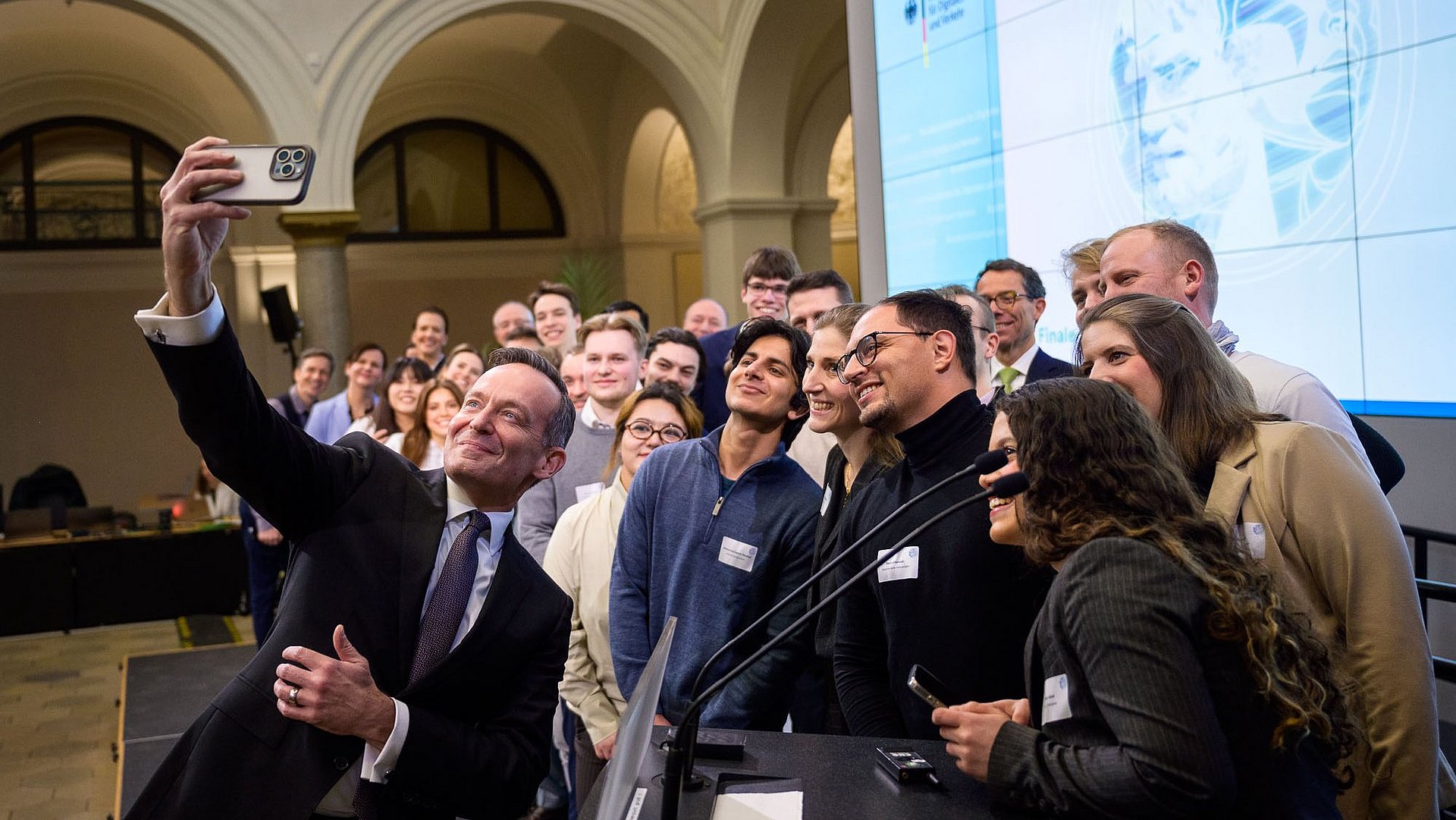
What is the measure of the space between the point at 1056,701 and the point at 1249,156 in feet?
7.93

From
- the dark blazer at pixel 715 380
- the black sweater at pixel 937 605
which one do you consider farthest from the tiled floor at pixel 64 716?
the black sweater at pixel 937 605

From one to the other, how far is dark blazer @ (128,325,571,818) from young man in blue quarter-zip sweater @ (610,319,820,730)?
2.09ft

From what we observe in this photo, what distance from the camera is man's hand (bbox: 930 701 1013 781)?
1432 millimetres


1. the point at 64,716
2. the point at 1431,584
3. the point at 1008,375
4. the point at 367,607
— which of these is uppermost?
the point at 1008,375

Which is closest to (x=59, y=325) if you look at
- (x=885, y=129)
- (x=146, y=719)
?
(x=146, y=719)

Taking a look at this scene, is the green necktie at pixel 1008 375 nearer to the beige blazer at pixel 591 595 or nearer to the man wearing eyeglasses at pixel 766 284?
the man wearing eyeglasses at pixel 766 284

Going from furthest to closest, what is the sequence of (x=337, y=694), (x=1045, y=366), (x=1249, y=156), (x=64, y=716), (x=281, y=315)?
(x=281, y=315) → (x=64, y=716) → (x=1045, y=366) → (x=1249, y=156) → (x=337, y=694)

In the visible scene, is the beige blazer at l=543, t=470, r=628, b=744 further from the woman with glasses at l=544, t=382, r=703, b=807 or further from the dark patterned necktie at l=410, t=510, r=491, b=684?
the dark patterned necktie at l=410, t=510, r=491, b=684

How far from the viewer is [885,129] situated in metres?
4.97

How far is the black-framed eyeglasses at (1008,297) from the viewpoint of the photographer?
3736 mm

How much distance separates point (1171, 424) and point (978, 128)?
106 inches

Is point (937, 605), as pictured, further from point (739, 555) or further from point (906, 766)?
point (739, 555)

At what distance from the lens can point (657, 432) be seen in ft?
10.2

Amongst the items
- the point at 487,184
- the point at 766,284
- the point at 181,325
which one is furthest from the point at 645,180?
the point at 181,325
